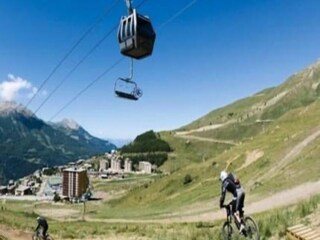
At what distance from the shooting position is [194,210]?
60.7 meters

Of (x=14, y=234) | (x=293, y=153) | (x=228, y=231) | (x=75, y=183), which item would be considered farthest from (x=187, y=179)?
(x=228, y=231)

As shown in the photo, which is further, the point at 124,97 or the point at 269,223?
the point at 124,97

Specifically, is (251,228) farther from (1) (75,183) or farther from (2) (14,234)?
(1) (75,183)

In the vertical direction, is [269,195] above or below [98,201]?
below

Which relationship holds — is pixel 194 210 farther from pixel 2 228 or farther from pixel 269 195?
pixel 2 228

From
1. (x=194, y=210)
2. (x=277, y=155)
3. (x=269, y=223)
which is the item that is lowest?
(x=269, y=223)

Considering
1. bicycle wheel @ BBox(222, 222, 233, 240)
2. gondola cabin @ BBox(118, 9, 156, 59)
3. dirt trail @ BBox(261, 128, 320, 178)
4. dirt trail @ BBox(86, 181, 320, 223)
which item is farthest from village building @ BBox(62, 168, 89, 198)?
bicycle wheel @ BBox(222, 222, 233, 240)

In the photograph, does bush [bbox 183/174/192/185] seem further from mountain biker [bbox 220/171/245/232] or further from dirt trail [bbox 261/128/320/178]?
mountain biker [bbox 220/171/245/232]

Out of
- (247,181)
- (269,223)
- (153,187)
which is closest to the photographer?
(269,223)

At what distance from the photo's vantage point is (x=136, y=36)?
72.0 feet

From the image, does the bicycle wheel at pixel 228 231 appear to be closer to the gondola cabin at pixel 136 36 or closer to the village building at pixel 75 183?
the gondola cabin at pixel 136 36

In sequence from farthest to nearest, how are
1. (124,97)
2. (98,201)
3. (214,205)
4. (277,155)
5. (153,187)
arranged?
(98,201) < (153,187) < (277,155) < (214,205) < (124,97)

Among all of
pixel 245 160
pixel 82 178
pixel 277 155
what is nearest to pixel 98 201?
pixel 82 178

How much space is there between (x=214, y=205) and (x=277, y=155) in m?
20.8
